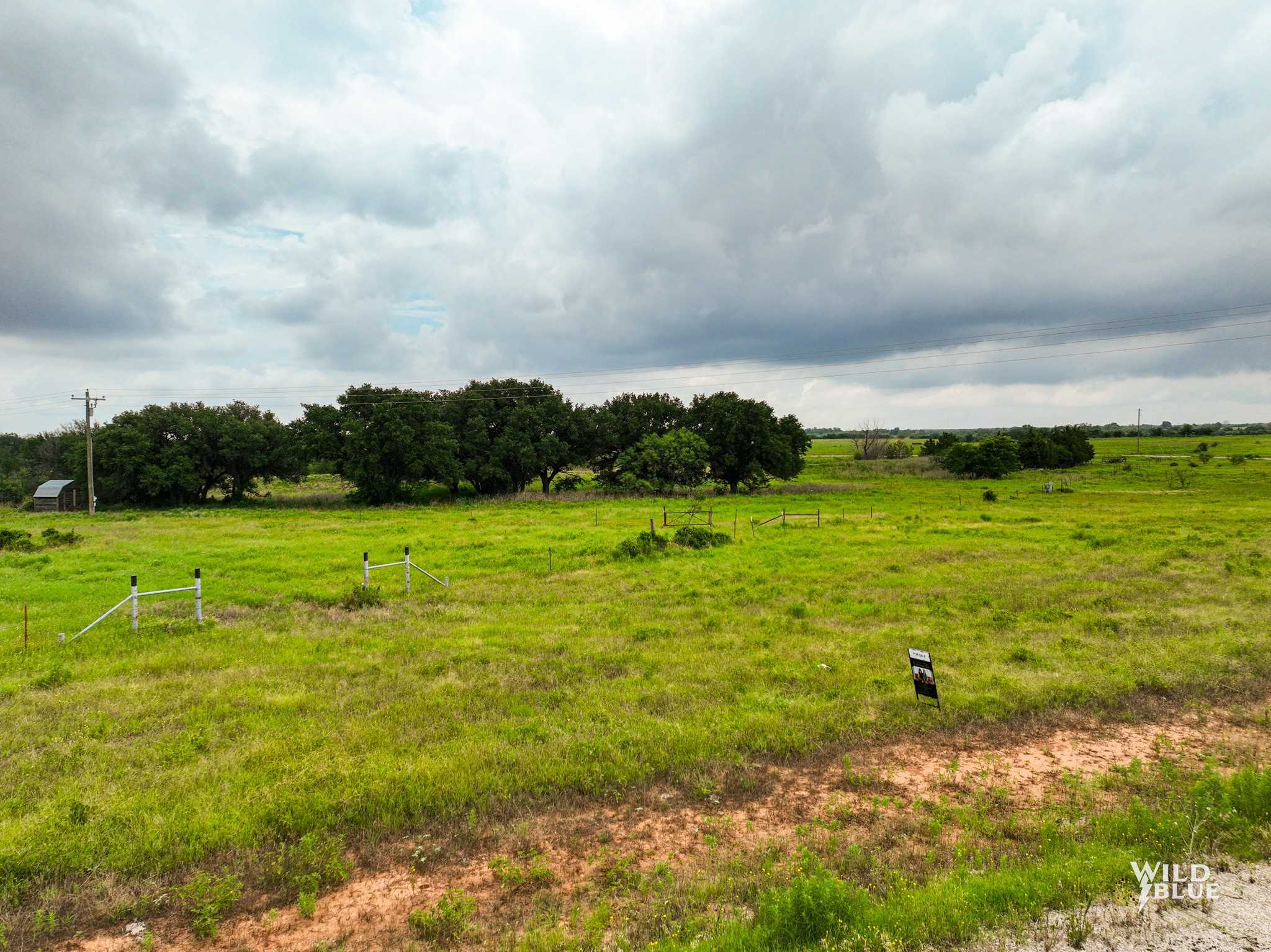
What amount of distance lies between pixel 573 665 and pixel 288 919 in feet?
23.9

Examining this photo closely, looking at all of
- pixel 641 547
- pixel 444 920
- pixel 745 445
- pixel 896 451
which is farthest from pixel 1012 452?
pixel 444 920

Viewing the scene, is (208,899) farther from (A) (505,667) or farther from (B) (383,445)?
(B) (383,445)

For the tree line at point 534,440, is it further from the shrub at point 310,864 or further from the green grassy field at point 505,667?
the shrub at point 310,864

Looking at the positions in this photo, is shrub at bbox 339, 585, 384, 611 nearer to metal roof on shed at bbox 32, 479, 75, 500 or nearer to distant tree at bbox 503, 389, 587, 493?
distant tree at bbox 503, 389, 587, 493

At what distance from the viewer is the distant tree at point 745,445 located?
213ft

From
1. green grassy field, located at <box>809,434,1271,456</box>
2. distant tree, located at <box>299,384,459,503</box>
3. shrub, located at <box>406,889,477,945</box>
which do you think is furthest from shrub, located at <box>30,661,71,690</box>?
green grassy field, located at <box>809,434,1271,456</box>

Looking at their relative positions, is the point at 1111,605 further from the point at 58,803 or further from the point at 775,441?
the point at 775,441

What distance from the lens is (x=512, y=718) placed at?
33.9 feet

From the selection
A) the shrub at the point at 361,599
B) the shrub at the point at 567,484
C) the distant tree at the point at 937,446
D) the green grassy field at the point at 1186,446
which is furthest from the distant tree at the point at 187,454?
the green grassy field at the point at 1186,446

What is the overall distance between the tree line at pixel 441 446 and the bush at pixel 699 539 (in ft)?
108

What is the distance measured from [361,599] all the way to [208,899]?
41.2 ft

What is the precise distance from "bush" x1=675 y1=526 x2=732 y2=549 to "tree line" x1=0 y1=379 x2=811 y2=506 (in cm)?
3277

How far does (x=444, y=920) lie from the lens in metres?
5.76

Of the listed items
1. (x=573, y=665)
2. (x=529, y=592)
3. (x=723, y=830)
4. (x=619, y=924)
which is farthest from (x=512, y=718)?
(x=529, y=592)
